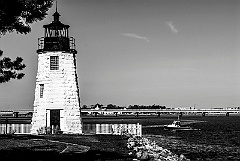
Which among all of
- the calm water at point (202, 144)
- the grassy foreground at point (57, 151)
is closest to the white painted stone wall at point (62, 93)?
the grassy foreground at point (57, 151)

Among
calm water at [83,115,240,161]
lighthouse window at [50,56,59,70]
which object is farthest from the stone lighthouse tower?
calm water at [83,115,240,161]

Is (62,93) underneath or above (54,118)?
above

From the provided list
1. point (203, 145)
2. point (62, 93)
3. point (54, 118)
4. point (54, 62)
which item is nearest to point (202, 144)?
point (203, 145)

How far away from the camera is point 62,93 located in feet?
132

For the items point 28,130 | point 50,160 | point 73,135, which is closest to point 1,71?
point 50,160

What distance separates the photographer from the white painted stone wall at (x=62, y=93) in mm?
40344

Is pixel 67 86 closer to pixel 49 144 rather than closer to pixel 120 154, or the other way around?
pixel 49 144

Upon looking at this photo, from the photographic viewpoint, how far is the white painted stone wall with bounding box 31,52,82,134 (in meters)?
40.3

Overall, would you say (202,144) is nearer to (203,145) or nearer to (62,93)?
(203,145)

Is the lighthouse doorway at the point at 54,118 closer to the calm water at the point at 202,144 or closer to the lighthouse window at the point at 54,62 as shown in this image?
the lighthouse window at the point at 54,62

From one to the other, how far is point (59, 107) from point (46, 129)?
8.36 feet

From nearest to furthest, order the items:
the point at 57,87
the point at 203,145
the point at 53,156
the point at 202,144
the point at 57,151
Result: the point at 53,156, the point at 57,151, the point at 57,87, the point at 203,145, the point at 202,144

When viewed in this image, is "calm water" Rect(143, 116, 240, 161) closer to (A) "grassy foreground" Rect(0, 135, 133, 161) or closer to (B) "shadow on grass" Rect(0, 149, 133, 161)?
(A) "grassy foreground" Rect(0, 135, 133, 161)

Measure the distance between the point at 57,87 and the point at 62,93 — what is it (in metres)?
0.76
